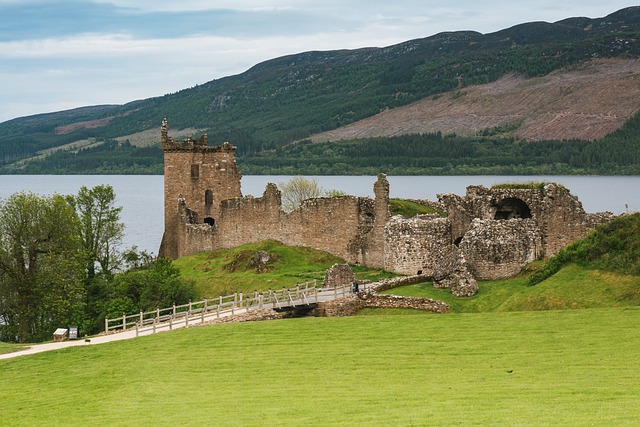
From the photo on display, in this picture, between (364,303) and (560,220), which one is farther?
(560,220)

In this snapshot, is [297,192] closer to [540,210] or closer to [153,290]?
[153,290]

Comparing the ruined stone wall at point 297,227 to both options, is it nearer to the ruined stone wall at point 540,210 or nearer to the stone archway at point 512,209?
the ruined stone wall at point 540,210

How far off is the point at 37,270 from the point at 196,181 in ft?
52.5

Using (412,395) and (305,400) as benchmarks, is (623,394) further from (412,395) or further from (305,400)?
(305,400)

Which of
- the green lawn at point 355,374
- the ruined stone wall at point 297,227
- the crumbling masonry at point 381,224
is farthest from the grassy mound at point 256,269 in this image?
the green lawn at point 355,374

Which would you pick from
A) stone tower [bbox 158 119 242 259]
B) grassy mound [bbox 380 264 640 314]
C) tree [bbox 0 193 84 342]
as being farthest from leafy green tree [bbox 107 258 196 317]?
grassy mound [bbox 380 264 640 314]

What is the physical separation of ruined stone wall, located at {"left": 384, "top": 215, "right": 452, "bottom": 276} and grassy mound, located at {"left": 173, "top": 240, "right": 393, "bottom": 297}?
Answer: 3.55 feet

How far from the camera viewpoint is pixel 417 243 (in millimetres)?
47188

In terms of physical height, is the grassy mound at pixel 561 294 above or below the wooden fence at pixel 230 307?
above

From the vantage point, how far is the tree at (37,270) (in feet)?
165

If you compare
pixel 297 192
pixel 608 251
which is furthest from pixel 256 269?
pixel 297 192

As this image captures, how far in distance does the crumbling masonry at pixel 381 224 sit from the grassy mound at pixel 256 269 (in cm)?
94

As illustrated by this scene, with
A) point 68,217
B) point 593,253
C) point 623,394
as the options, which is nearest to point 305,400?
point 623,394

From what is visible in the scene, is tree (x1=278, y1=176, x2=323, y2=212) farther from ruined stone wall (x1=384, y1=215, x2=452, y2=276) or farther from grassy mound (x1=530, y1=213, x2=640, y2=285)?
grassy mound (x1=530, y1=213, x2=640, y2=285)
